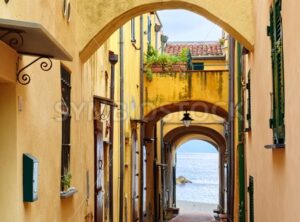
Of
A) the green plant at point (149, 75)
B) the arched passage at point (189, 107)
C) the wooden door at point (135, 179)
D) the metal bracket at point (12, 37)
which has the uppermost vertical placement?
the green plant at point (149, 75)

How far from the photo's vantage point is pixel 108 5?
8.44 metres

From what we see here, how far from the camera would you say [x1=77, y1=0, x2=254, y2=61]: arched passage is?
8359 millimetres

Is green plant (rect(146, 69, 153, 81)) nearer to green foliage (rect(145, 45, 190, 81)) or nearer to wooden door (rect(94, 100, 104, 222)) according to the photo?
green foliage (rect(145, 45, 190, 81))

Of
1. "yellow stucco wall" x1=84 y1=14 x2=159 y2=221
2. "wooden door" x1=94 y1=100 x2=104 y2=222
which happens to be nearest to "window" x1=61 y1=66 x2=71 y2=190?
"yellow stucco wall" x1=84 y1=14 x2=159 y2=221

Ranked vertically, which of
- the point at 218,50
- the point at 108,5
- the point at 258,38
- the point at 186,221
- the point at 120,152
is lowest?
the point at 186,221

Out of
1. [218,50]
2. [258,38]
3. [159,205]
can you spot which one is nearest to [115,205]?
[258,38]

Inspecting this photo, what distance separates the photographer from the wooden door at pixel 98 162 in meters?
10.4

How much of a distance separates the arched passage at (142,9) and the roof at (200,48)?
17644 millimetres

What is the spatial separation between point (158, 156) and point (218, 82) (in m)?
8.56

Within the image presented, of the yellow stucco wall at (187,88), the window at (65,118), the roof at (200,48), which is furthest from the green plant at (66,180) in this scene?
the roof at (200,48)

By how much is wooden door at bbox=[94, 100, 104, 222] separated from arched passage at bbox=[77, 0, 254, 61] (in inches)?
78.6

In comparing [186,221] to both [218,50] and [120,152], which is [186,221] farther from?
[120,152]

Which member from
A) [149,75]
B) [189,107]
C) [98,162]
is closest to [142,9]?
[98,162]

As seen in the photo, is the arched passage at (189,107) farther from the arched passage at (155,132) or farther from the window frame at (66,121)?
the window frame at (66,121)
